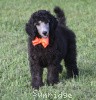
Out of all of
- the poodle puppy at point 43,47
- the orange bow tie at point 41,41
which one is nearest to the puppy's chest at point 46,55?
the poodle puppy at point 43,47

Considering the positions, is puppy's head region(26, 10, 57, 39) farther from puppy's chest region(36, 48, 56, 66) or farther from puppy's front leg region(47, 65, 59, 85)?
puppy's front leg region(47, 65, 59, 85)

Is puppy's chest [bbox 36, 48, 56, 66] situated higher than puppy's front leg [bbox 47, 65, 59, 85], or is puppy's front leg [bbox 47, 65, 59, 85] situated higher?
puppy's chest [bbox 36, 48, 56, 66]

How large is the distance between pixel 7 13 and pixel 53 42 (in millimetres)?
8970

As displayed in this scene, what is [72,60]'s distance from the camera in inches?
342

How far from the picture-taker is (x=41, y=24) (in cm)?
757

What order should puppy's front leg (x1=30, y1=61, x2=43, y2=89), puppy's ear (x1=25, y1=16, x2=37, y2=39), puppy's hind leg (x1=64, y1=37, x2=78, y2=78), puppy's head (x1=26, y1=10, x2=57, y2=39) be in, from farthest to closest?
puppy's hind leg (x1=64, y1=37, x2=78, y2=78)
puppy's front leg (x1=30, y1=61, x2=43, y2=89)
puppy's ear (x1=25, y1=16, x2=37, y2=39)
puppy's head (x1=26, y1=10, x2=57, y2=39)

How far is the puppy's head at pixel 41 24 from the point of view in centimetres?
754

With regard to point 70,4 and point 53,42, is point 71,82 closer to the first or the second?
point 53,42

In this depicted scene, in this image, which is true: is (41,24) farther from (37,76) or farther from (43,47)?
(37,76)

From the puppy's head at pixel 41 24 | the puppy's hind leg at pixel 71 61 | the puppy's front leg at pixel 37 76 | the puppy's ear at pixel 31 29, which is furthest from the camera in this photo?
the puppy's hind leg at pixel 71 61

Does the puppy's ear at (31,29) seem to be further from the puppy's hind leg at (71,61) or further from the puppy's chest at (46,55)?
the puppy's hind leg at (71,61)

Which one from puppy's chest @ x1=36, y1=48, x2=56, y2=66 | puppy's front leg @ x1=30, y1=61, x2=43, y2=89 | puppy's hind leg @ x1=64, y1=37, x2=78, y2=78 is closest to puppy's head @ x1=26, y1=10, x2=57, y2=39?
puppy's chest @ x1=36, y1=48, x2=56, y2=66

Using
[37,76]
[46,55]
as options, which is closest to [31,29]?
[46,55]

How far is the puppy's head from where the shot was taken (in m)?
7.54
